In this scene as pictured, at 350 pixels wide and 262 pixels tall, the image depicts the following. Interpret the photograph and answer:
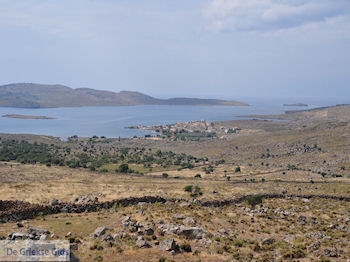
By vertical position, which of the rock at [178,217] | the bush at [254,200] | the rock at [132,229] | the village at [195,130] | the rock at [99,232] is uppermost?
the rock at [99,232]

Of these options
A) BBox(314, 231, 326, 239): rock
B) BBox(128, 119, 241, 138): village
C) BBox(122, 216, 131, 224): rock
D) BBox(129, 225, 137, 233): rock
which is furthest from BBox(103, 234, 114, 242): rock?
BBox(128, 119, 241, 138): village

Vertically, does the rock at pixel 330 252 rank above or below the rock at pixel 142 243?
below

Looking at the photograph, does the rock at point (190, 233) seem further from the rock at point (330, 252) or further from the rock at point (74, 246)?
the rock at point (330, 252)

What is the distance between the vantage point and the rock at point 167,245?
13.3 metres

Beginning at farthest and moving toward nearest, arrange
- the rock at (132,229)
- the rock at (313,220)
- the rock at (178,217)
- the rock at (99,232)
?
the rock at (313,220), the rock at (178,217), the rock at (132,229), the rock at (99,232)

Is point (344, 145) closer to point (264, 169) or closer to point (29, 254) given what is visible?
point (264, 169)

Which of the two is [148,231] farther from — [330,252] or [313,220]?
[313,220]

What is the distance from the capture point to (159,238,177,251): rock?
13.3m

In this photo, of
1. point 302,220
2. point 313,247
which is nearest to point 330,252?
point 313,247

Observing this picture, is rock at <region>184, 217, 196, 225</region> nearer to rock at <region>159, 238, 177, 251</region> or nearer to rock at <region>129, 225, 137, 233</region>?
rock at <region>129, 225, 137, 233</region>

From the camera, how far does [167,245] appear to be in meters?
13.4

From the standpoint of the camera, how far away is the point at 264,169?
58.8 m

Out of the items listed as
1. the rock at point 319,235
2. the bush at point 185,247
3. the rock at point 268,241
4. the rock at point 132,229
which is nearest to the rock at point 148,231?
the rock at point 132,229

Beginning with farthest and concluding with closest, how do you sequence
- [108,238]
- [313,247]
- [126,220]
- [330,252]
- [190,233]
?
[126,220] < [190,233] < [313,247] < [108,238] < [330,252]
